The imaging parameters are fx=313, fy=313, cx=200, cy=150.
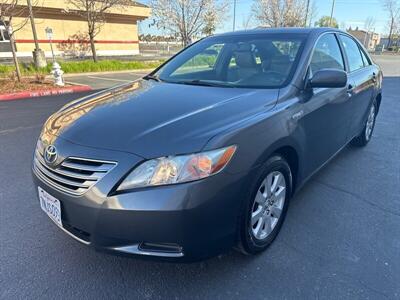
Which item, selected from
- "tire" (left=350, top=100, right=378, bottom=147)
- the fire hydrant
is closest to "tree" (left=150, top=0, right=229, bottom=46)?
the fire hydrant

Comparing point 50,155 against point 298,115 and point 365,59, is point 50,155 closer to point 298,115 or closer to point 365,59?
point 298,115

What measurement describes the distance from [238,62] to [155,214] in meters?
1.96

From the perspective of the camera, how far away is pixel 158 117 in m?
2.09

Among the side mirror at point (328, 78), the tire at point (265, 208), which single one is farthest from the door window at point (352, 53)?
the tire at point (265, 208)

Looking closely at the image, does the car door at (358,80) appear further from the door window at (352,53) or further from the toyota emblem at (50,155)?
the toyota emblem at (50,155)

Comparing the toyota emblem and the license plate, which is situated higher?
the toyota emblem

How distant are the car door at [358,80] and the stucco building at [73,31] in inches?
906

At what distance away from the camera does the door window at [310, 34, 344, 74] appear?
113 inches

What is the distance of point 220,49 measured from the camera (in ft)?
11.1

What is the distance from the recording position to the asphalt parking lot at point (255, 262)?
6.68 ft

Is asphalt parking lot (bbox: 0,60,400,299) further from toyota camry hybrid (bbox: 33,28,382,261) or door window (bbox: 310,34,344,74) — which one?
door window (bbox: 310,34,344,74)

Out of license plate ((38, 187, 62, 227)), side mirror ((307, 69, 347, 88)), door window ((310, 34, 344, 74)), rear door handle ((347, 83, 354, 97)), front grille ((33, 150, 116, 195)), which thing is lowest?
license plate ((38, 187, 62, 227))

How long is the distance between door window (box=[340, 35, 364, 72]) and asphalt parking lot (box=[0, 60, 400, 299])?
4.86ft

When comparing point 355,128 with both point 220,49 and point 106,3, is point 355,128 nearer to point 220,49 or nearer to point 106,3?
point 220,49
